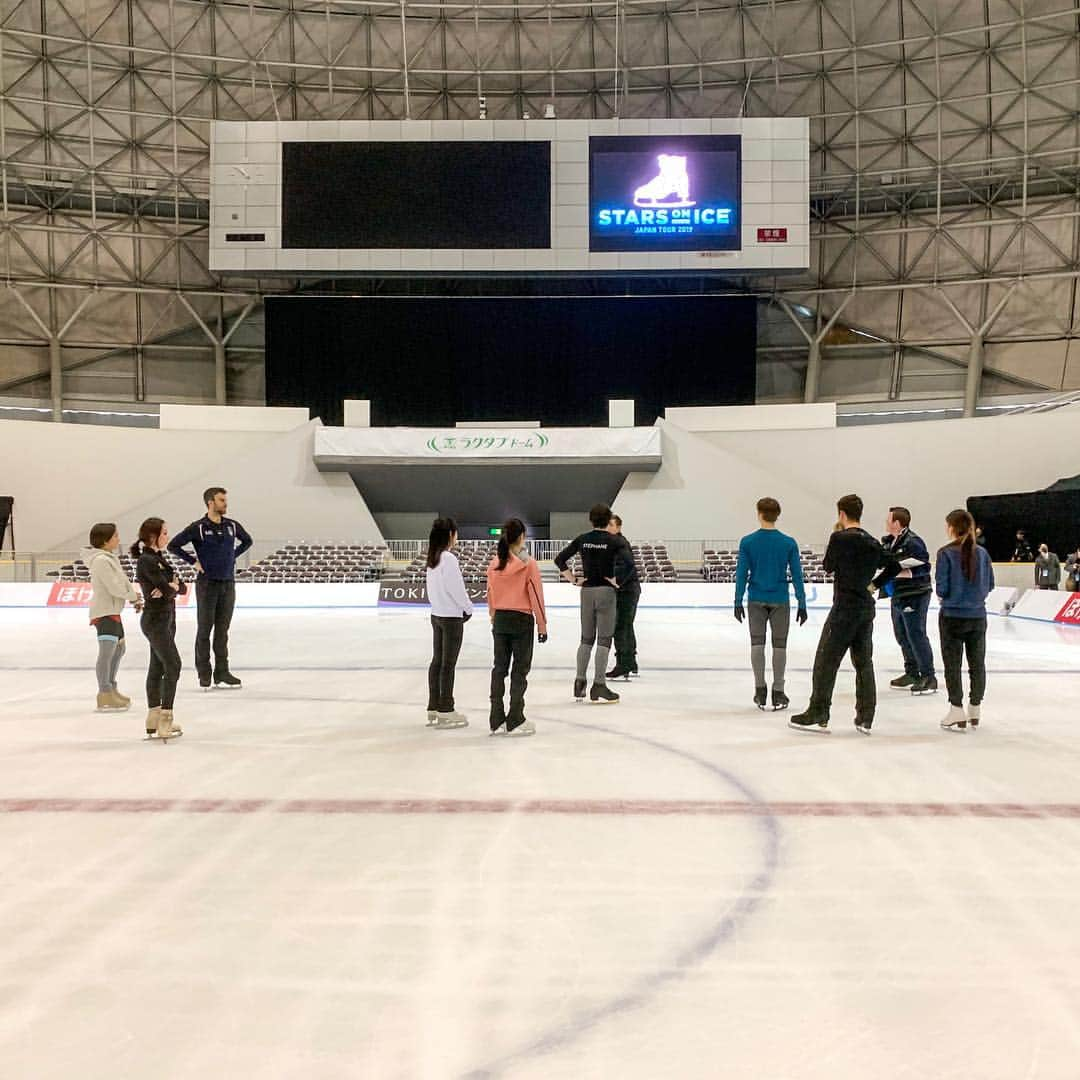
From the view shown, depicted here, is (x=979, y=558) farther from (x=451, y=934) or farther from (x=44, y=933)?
(x=44, y=933)

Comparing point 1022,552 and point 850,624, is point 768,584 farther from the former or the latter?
point 1022,552

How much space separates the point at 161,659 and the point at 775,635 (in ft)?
14.4

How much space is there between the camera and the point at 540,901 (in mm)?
3492

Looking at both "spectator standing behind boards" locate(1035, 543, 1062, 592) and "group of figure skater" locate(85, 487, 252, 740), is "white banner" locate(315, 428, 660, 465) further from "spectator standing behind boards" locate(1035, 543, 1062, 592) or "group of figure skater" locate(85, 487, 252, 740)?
"group of figure skater" locate(85, 487, 252, 740)

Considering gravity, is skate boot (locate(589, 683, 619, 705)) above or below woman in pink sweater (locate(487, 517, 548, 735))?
below

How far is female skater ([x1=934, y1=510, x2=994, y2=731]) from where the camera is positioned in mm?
6996

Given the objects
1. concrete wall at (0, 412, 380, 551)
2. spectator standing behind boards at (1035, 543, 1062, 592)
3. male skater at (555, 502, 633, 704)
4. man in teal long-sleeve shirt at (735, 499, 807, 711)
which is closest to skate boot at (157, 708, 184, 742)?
male skater at (555, 502, 633, 704)

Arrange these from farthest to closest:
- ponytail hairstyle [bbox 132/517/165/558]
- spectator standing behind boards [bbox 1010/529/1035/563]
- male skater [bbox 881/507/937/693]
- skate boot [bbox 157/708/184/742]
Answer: spectator standing behind boards [bbox 1010/529/1035/563]
male skater [bbox 881/507/937/693]
ponytail hairstyle [bbox 132/517/165/558]
skate boot [bbox 157/708/184/742]

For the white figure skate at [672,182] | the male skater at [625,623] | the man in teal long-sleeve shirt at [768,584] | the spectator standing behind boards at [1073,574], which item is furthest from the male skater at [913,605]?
the white figure skate at [672,182]

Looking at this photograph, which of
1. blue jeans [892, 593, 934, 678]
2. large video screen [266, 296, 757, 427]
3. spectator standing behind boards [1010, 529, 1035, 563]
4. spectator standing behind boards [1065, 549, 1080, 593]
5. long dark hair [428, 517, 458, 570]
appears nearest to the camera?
long dark hair [428, 517, 458, 570]

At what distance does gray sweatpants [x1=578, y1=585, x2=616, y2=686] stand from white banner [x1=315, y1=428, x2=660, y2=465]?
24155mm

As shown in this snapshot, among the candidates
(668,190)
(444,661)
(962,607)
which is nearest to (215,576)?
(444,661)

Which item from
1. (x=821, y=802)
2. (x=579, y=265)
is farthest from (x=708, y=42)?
(x=821, y=802)

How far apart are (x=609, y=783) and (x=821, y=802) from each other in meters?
1.04
